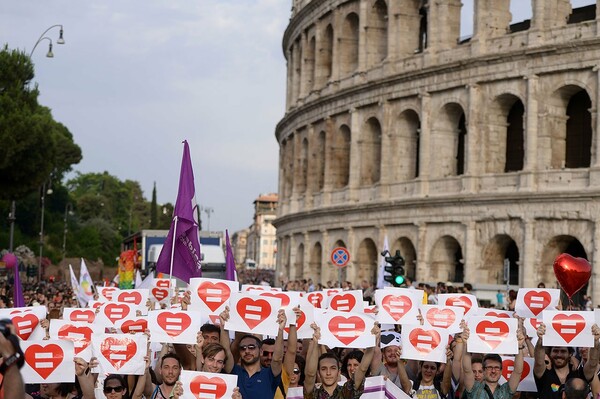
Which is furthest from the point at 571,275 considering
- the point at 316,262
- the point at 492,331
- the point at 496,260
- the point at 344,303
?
the point at 316,262

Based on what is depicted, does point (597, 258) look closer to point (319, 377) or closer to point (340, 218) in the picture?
point (340, 218)

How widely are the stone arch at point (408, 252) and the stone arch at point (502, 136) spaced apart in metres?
5.16

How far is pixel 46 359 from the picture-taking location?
9453mm

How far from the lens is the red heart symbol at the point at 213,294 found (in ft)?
40.3

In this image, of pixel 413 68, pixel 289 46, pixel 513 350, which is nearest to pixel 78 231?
pixel 289 46

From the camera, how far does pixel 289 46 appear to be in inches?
2172

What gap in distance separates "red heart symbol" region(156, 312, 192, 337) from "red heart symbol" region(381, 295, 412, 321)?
2.92m

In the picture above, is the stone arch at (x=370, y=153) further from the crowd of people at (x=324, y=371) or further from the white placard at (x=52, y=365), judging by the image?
the white placard at (x=52, y=365)

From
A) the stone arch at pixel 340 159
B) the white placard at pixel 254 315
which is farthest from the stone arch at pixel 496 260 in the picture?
the white placard at pixel 254 315

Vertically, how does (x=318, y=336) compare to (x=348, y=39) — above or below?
below

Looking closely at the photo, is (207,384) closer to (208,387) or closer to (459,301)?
(208,387)

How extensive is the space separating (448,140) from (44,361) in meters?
30.4

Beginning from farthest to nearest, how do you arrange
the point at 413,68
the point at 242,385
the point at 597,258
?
the point at 413,68 → the point at 597,258 → the point at 242,385

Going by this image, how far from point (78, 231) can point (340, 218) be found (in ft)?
183
